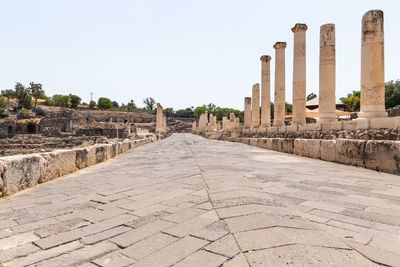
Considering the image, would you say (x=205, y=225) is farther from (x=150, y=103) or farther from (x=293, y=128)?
(x=150, y=103)

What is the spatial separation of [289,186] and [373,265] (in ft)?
8.17

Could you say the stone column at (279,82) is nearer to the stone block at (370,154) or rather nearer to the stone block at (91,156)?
the stone block at (370,154)

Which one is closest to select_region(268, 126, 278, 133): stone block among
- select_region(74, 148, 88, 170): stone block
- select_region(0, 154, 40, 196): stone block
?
select_region(74, 148, 88, 170): stone block

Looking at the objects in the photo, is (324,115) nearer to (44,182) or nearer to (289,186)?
(289,186)

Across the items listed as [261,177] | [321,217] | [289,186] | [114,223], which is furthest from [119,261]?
[261,177]

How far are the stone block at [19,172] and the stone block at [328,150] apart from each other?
6773mm

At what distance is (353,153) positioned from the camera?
6.64 metres

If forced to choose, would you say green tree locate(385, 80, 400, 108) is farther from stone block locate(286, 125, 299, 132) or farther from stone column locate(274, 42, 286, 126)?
stone block locate(286, 125, 299, 132)

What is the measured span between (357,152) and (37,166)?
654 centimetres

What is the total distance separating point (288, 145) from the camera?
35.3 feet

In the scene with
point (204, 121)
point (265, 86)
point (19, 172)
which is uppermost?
point (265, 86)

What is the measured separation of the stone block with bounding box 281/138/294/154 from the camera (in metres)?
10.5

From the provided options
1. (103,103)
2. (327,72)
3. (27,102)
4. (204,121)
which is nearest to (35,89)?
(27,102)

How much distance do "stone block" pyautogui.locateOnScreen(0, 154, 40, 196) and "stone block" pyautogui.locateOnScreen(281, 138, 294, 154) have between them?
8.27 meters
